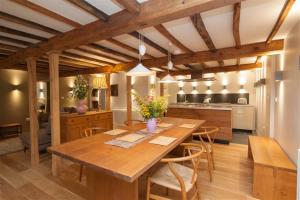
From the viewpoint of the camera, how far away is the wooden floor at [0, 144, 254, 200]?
2.35 metres

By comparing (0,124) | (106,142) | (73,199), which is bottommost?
(73,199)

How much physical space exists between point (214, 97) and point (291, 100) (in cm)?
512

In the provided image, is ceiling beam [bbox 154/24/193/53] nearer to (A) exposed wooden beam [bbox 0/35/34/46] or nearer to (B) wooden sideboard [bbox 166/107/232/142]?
(B) wooden sideboard [bbox 166/107/232/142]

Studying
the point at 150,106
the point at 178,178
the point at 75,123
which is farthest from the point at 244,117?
the point at 75,123

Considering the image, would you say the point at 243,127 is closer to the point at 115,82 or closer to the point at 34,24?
the point at 115,82

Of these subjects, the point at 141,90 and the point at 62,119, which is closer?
the point at 62,119

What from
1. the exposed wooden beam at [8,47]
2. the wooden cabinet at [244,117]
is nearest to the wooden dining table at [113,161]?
the exposed wooden beam at [8,47]

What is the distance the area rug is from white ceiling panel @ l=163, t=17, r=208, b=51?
4721 mm

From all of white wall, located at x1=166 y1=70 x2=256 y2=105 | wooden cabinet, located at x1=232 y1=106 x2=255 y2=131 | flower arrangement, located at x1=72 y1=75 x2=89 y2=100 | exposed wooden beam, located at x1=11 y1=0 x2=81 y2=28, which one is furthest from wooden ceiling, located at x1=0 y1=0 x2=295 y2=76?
white wall, located at x1=166 y1=70 x2=256 y2=105

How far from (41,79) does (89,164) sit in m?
7.08

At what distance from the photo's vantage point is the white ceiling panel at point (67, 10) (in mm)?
1836

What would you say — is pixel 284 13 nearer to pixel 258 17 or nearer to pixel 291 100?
pixel 258 17

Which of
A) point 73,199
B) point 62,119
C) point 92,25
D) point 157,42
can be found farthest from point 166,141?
point 62,119

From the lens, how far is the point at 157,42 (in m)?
3.36
